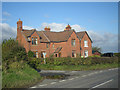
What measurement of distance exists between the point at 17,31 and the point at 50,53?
36.0 ft

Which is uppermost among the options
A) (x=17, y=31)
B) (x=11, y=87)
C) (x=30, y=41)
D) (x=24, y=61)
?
(x=17, y=31)

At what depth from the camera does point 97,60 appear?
28.9 metres

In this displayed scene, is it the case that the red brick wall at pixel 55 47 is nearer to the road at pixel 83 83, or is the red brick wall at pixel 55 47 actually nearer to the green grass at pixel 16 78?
the green grass at pixel 16 78

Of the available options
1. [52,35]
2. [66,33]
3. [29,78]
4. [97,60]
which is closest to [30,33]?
[52,35]

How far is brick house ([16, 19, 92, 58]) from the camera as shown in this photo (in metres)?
40.5

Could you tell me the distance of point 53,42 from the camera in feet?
142

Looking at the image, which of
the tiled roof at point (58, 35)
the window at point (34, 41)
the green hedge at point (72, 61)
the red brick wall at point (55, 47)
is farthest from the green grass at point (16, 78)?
the tiled roof at point (58, 35)

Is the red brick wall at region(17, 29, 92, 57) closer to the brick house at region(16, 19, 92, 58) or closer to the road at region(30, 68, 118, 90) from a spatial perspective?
the brick house at region(16, 19, 92, 58)

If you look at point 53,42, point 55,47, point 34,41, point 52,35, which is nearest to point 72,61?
point 55,47

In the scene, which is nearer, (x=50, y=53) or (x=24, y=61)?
(x=24, y=61)

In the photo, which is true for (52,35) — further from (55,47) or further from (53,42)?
(55,47)

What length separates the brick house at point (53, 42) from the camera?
40531 mm

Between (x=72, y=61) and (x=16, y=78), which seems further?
(x=72, y=61)

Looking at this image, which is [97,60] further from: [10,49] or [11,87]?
[11,87]
